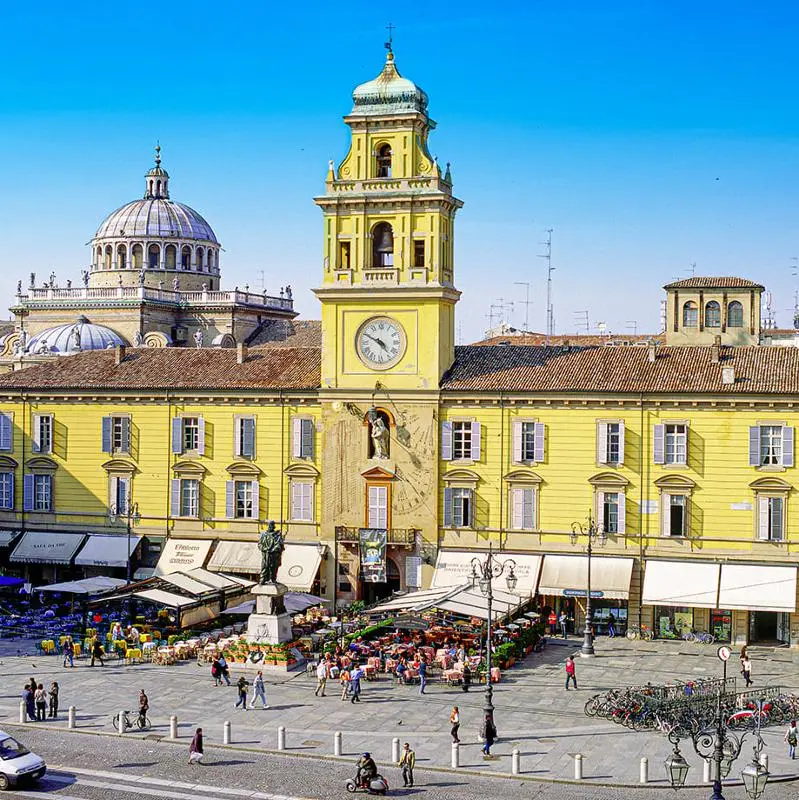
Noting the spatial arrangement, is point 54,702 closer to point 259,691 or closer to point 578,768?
point 259,691

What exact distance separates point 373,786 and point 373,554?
84.8 ft

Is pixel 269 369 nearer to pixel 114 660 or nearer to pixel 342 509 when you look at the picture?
pixel 342 509

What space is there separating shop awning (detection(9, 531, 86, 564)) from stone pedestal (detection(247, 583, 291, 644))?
16.3 m

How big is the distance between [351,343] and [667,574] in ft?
55.6

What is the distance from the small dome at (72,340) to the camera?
92250mm

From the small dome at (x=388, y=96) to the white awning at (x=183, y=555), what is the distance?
20723 mm

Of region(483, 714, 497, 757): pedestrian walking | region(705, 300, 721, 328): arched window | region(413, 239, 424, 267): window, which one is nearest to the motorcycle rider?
region(483, 714, 497, 757): pedestrian walking

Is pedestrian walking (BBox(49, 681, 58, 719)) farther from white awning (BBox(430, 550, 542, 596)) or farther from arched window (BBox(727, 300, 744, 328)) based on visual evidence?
arched window (BBox(727, 300, 744, 328))

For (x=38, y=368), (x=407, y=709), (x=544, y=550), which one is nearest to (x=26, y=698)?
(x=407, y=709)

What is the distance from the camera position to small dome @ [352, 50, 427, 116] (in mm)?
61625

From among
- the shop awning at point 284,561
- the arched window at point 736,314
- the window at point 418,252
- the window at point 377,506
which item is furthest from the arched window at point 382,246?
the arched window at point 736,314

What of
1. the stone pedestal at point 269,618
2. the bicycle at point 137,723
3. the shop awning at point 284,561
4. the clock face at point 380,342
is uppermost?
the clock face at point 380,342

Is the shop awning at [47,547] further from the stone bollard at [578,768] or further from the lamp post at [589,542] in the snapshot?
the stone bollard at [578,768]

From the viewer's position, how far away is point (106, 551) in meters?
64.1
